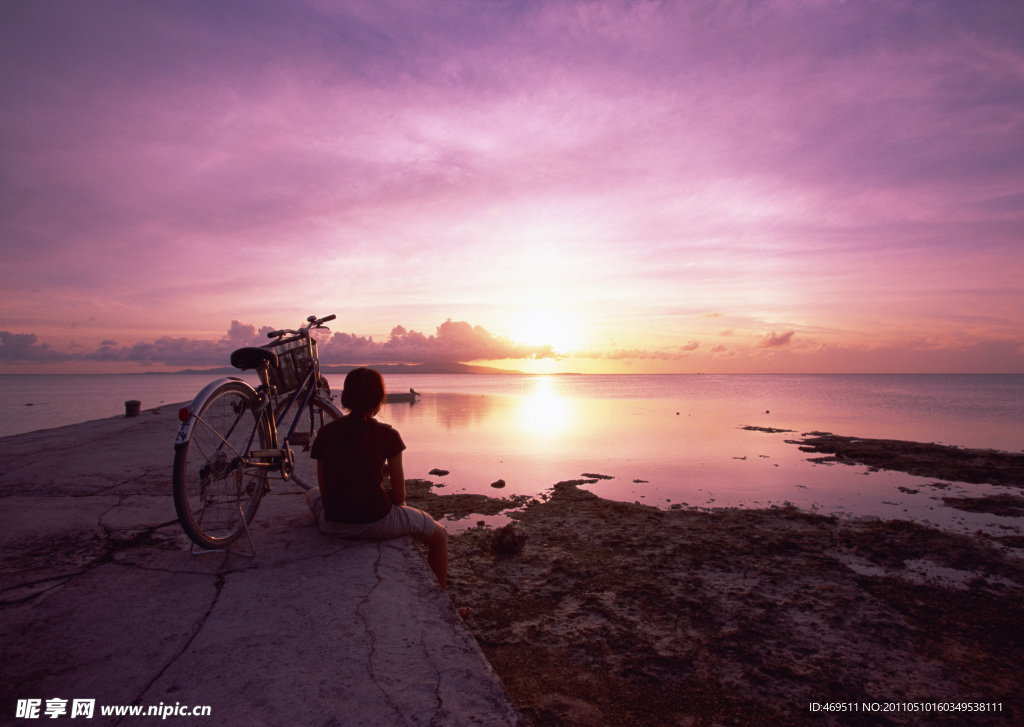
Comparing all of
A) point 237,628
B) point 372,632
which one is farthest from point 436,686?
point 237,628

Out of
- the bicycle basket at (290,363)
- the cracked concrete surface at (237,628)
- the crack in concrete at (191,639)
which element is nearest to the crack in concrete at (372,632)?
the cracked concrete surface at (237,628)

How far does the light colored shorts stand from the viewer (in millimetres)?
3729

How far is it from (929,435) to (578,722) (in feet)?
93.7

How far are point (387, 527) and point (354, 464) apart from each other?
0.62 m

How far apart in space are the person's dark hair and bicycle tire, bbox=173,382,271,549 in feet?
3.07

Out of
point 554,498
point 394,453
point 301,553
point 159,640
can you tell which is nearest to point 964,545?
point 554,498

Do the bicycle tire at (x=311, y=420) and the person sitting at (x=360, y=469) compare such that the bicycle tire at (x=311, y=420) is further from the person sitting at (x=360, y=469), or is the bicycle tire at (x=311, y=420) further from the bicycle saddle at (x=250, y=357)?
the person sitting at (x=360, y=469)

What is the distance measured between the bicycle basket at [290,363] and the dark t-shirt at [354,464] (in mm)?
1153

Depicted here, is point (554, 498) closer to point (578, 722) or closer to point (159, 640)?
point (578, 722)

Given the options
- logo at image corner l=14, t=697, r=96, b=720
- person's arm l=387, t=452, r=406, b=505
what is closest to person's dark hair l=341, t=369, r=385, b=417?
person's arm l=387, t=452, r=406, b=505

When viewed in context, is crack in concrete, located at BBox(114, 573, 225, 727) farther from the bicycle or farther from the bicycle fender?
the bicycle fender

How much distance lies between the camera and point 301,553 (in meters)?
3.57

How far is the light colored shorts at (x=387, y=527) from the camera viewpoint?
373 centimetres

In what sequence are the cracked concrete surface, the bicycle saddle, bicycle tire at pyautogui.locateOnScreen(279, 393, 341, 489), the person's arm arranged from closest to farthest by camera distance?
1. the cracked concrete surface
2. the person's arm
3. the bicycle saddle
4. bicycle tire at pyautogui.locateOnScreen(279, 393, 341, 489)
